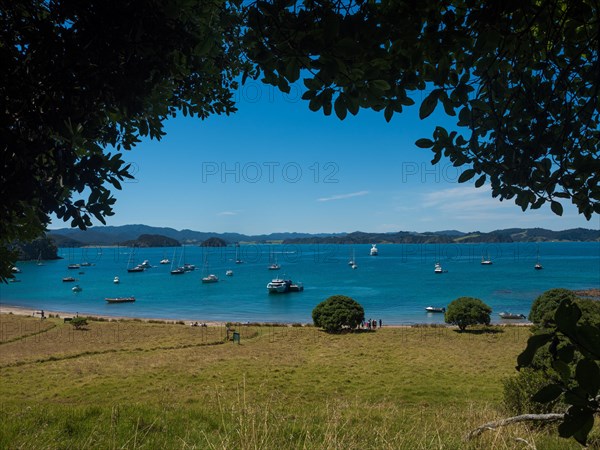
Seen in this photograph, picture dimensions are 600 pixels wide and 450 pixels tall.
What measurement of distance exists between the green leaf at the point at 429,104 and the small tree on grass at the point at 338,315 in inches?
1380

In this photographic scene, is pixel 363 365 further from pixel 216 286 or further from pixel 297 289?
pixel 216 286

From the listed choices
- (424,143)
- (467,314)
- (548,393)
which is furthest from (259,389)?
(467,314)

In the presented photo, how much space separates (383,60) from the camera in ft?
5.89

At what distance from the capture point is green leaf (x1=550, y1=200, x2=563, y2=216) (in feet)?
7.85

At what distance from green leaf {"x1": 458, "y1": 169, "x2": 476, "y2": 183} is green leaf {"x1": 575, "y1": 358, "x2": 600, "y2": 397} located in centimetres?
148

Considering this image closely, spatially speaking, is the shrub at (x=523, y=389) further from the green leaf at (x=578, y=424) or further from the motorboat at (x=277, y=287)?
the motorboat at (x=277, y=287)

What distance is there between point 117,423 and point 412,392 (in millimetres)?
13294

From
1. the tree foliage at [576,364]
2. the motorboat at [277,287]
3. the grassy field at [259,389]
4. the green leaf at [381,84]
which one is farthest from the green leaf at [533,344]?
the motorboat at [277,287]

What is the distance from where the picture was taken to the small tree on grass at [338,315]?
1423 inches

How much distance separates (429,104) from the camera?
2.05 meters

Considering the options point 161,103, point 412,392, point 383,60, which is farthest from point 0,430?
point 412,392

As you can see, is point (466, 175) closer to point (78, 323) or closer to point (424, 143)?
point (424, 143)

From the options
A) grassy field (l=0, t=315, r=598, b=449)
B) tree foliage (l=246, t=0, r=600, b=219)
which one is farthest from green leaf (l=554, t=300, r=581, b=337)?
grassy field (l=0, t=315, r=598, b=449)

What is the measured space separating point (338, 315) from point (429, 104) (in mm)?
35231
